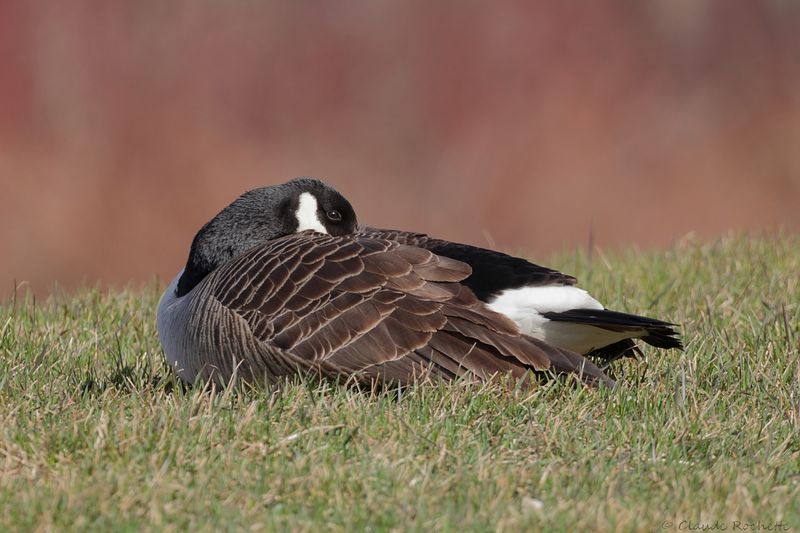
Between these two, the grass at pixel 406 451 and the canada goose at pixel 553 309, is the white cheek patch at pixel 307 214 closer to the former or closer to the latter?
the canada goose at pixel 553 309

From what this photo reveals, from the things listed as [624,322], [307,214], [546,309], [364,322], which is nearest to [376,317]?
[364,322]

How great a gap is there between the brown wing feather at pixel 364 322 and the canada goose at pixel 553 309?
0.15 metres

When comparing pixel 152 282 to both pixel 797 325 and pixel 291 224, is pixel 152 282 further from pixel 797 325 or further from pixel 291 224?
pixel 797 325

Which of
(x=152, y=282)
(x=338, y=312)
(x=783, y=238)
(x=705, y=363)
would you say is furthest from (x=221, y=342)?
(x=783, y=238)

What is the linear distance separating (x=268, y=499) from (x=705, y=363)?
2.94 metres

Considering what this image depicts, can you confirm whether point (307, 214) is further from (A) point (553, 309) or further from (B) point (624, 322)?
(B) point (624, 322)

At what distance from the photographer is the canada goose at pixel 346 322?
537 centimetres

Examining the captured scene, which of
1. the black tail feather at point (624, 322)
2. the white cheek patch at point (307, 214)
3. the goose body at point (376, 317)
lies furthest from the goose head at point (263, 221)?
the black tail feather at point (624, 322)

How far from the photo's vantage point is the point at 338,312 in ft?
18.0

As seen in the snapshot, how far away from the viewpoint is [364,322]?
215 inches

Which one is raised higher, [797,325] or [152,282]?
[797,325]

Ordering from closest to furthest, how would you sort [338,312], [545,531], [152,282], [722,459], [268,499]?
1. [545,531]
2. [268,499]
3. [722,459]
4. [338,312]
5. [152,282]

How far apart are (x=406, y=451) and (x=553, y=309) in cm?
171

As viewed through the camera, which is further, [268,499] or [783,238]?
[783,238]
